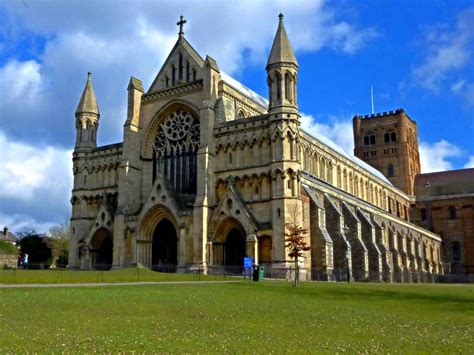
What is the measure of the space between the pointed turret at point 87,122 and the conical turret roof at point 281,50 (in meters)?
23.8

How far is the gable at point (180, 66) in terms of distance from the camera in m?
58.2

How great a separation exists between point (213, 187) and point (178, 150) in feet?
24.6

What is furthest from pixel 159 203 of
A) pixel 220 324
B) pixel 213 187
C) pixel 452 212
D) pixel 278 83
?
pixel 452 212

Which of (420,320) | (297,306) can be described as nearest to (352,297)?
(297,306)

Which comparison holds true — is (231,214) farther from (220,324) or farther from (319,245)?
(220,324)

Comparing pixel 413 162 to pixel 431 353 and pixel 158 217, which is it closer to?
pixel 158 217

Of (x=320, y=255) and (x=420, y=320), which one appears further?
(x=320, y=255)

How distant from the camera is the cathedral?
49.6m

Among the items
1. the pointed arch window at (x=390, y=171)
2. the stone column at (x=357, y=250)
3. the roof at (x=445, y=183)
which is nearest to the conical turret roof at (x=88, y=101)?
the stone column at (x=357, y=250)

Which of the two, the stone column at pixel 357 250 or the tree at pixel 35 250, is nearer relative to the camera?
the stone column at pixel 357 250

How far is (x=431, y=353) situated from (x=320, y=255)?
3911 cm

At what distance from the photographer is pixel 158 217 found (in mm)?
54938

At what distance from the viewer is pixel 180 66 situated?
196 ft

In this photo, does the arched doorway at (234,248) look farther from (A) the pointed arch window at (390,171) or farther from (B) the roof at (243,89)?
(A) the pointed arch window at (390,171)
